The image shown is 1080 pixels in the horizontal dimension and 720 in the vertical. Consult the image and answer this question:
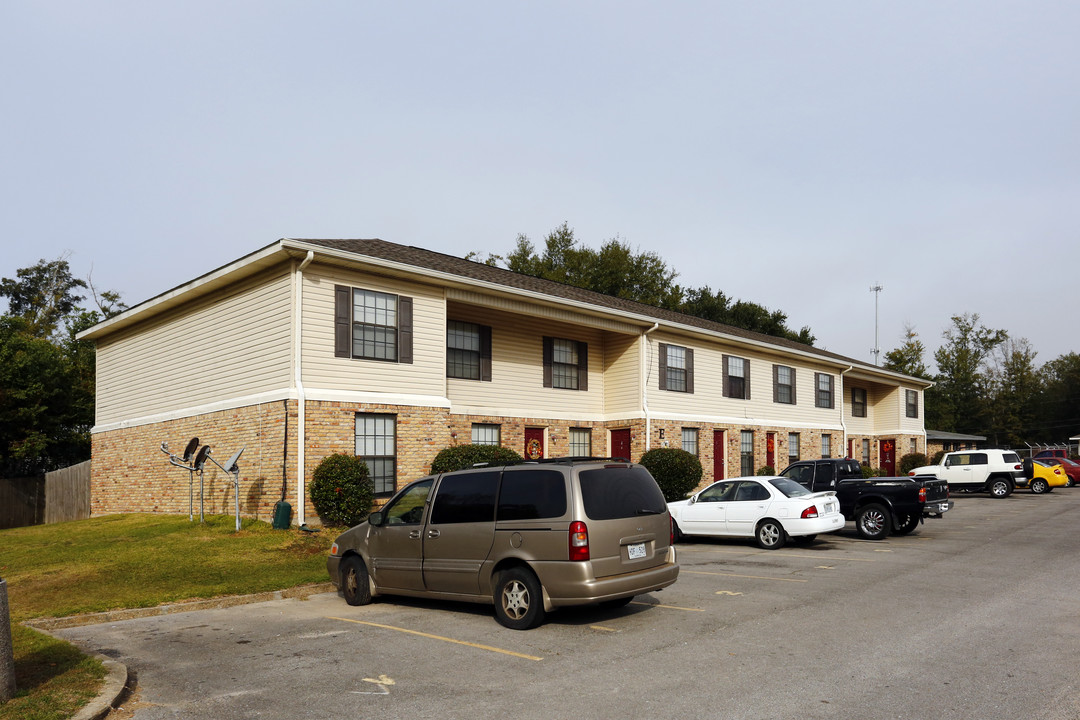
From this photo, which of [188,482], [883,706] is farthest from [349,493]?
[883,706]

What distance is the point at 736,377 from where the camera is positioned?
32.0m

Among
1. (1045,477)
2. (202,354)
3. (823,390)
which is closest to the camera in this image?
(202,354)

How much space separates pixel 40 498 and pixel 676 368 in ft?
77.0

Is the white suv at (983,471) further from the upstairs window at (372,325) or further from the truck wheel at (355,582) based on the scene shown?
the truck wheel at (355,582)

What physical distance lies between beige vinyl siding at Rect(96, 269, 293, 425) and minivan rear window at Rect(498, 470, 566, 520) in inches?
382

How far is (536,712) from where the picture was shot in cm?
603

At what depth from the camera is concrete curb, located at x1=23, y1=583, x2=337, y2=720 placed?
6.28 m

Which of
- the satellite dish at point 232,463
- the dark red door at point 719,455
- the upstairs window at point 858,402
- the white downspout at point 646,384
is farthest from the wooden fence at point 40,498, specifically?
the upstairs window at point 858,402

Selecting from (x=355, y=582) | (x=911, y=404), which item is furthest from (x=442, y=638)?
(x=911, y=404)

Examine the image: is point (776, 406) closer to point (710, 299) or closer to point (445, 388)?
point (445, 388)

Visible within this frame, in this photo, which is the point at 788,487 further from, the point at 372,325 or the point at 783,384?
the point at 783,384

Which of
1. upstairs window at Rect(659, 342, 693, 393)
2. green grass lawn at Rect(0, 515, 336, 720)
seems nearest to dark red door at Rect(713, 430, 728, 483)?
upstairs window at Rect(659, 342, 693, 393)

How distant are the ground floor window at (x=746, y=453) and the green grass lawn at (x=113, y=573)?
19.2 metres

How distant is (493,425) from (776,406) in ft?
50.9
